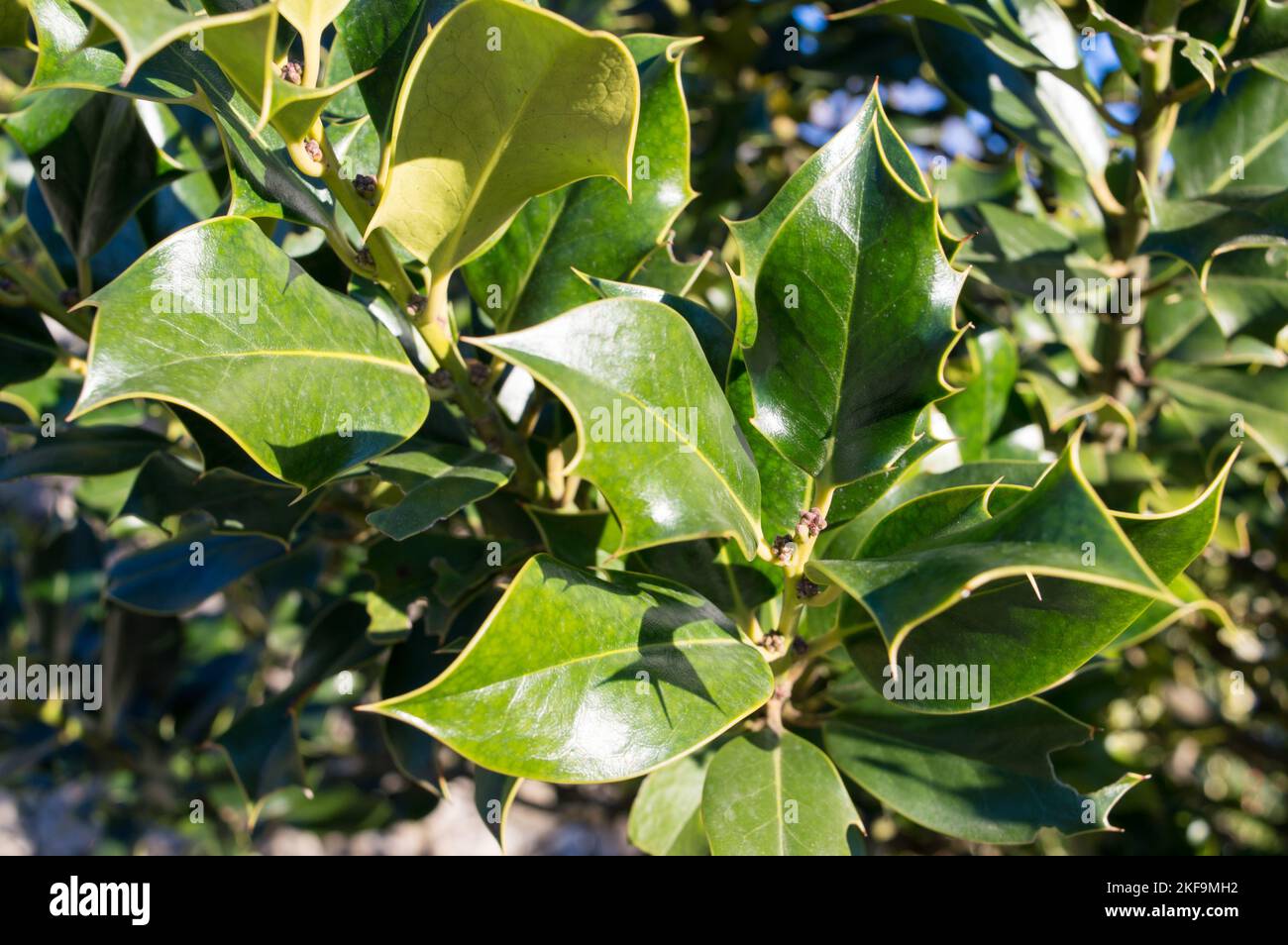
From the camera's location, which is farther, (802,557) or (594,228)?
(594,228)

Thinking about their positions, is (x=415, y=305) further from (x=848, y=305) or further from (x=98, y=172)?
(x=98, y=172)

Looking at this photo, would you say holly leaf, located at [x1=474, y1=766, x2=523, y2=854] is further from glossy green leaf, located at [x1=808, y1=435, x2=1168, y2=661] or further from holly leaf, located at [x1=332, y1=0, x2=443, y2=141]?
holly leaf, located at [x1=332, y1=0, x2=443, y2=141]

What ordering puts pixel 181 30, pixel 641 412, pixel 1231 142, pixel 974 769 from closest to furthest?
pixel 181 30 < pixel 641 412 < pixel 974 769 < pixel 1231 142

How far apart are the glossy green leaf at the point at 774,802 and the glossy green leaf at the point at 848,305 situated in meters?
0.33

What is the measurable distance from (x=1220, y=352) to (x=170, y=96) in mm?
1524

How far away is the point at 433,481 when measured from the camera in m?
0.99

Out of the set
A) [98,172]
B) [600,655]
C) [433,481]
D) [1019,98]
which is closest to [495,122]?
[433,481]

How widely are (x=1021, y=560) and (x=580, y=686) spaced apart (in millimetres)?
355

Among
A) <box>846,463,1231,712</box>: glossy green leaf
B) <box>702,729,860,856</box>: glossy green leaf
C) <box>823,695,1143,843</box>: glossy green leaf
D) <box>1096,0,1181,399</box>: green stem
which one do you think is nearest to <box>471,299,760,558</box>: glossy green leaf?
<box>846,463,1231,712</box>: glossy green leaf

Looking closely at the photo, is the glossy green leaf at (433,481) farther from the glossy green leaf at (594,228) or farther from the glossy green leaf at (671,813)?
the glossy green leaf at (671,813)

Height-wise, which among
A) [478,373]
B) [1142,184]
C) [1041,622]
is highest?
[1142,184]

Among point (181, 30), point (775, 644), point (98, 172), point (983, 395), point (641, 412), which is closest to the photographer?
point (181, 30)
